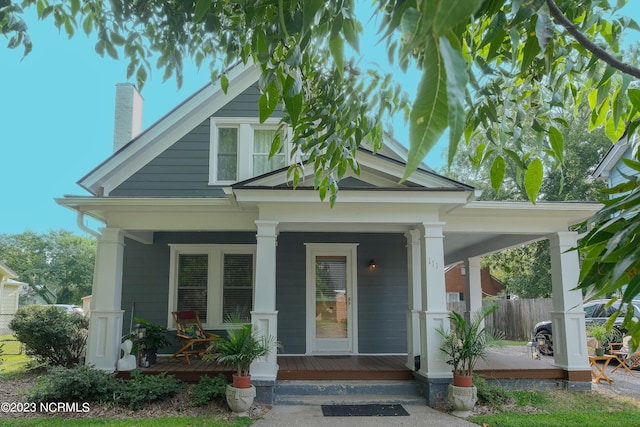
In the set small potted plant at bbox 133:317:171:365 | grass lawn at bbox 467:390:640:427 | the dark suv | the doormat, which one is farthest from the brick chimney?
the dark suv

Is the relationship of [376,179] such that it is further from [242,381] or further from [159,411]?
[159,411]

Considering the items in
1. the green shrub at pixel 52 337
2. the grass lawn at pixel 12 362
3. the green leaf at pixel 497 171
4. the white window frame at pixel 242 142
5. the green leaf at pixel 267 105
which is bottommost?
the grass lawn at pixel 12 362

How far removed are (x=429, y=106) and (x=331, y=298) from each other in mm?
9143

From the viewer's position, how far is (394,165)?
753 centimetres

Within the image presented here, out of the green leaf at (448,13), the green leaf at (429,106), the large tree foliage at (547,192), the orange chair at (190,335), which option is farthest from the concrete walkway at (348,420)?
the large tree foliage at (547,192)

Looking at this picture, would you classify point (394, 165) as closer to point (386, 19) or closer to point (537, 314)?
point (386, 19)

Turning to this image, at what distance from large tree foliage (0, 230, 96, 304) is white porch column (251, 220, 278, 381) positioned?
44.6 metres

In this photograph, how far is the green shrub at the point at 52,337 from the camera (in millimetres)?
8742

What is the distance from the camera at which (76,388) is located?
6355mm

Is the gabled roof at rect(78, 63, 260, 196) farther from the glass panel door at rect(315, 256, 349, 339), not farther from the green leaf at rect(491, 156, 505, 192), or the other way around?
the green leaf at rect(491, 156, 505, 192)

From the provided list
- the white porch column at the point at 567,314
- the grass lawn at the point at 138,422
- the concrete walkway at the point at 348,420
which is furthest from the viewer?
the white porch column at the point at 567,314

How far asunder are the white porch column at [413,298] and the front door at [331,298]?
181cm

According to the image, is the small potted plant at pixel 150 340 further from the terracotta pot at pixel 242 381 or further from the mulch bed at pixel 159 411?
the terracotta pot at pixel 242 381

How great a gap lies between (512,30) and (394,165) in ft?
20.3
